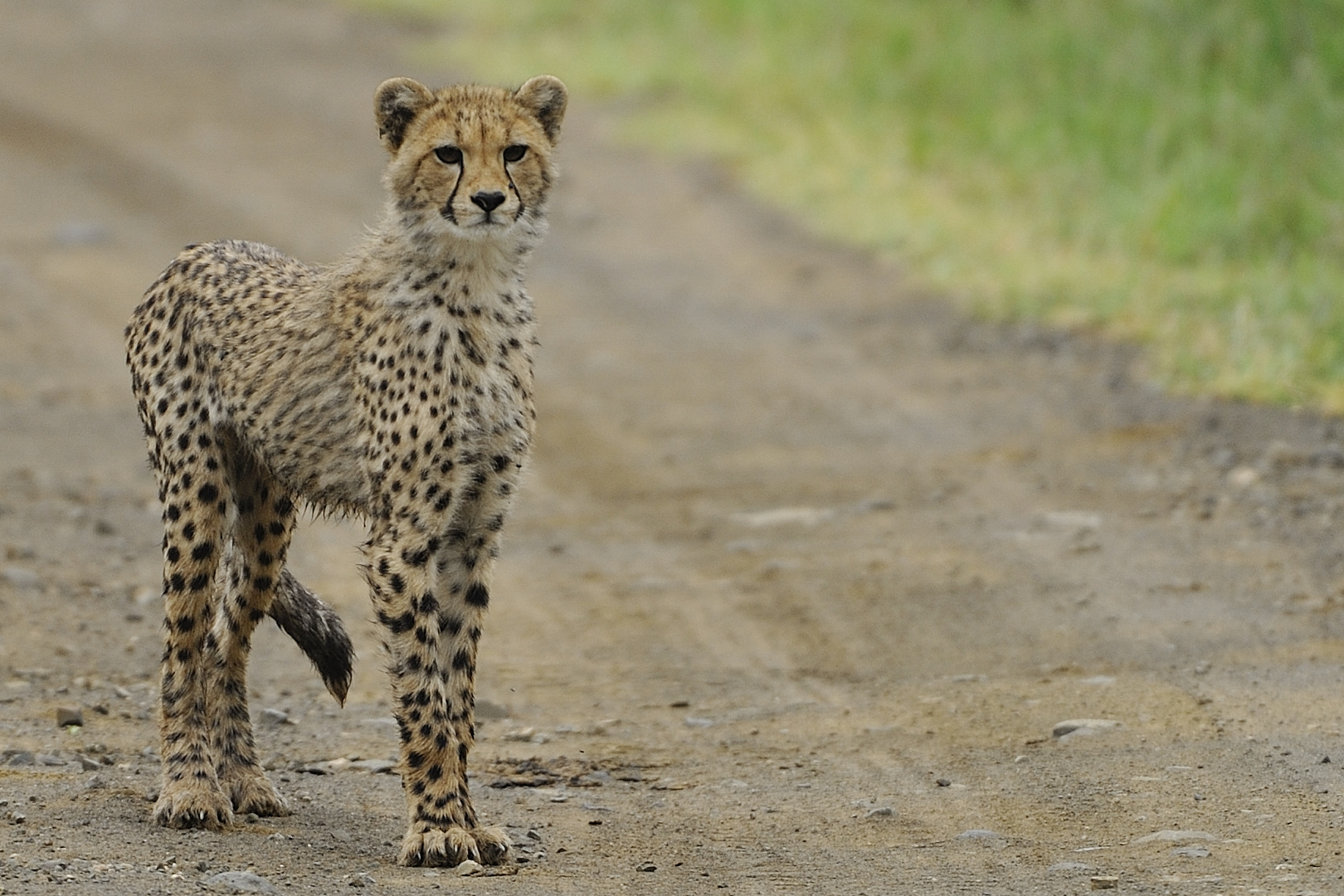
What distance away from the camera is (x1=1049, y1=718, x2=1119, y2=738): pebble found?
5.29 m

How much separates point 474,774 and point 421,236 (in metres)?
1.35

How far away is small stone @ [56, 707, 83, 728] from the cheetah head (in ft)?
5.46

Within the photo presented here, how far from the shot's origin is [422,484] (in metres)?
4.63

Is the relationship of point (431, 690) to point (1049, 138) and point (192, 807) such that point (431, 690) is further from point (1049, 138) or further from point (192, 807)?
point (1049, 138)

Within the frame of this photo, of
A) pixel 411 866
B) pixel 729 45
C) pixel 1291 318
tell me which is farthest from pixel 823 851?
pixel 729 45

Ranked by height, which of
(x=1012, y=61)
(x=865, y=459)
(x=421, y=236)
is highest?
(x=1012, y=61)

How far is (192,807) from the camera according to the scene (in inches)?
187

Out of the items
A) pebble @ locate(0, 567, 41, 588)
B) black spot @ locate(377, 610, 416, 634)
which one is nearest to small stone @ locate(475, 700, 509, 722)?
black spot @ locate(377, 610, 416, 634)

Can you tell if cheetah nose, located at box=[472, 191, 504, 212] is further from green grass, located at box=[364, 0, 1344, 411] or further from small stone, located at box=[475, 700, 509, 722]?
green grass, located at box=[364, 0, 1344, 411]

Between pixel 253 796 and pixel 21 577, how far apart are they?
2091mm

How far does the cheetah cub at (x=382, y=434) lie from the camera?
4.62 meters

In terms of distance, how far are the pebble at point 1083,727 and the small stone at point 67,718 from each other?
2468mm

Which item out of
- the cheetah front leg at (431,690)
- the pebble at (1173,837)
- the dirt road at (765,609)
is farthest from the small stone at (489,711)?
the pebble at (1173,837)

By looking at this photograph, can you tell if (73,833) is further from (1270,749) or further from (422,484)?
(1270,749)
